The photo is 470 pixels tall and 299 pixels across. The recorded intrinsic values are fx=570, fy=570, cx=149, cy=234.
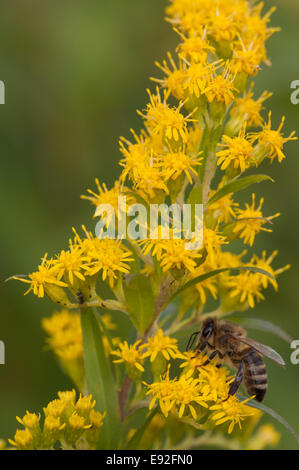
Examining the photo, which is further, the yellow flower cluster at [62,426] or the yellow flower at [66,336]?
the yellow flower at [66,336]

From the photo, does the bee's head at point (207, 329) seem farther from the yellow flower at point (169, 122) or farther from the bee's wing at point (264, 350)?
the yellow flower at point (169, 122)

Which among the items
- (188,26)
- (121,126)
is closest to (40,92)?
(121,126)

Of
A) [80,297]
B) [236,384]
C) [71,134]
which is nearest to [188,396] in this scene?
[236,384]

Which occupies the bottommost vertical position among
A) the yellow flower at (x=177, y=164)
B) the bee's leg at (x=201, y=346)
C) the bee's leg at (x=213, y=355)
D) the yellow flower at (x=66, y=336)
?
the yellow flower at (x=66, y=336)

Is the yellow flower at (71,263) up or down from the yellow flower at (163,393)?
up

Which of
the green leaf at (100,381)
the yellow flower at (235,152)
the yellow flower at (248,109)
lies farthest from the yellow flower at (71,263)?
the yellow flower at (248,109)

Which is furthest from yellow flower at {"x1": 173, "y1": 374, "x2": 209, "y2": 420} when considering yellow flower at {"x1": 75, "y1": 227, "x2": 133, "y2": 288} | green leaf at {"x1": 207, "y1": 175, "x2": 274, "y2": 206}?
green leaf at {"x1": 207, "y1": 175, "x2": 274, "y2": 206}
